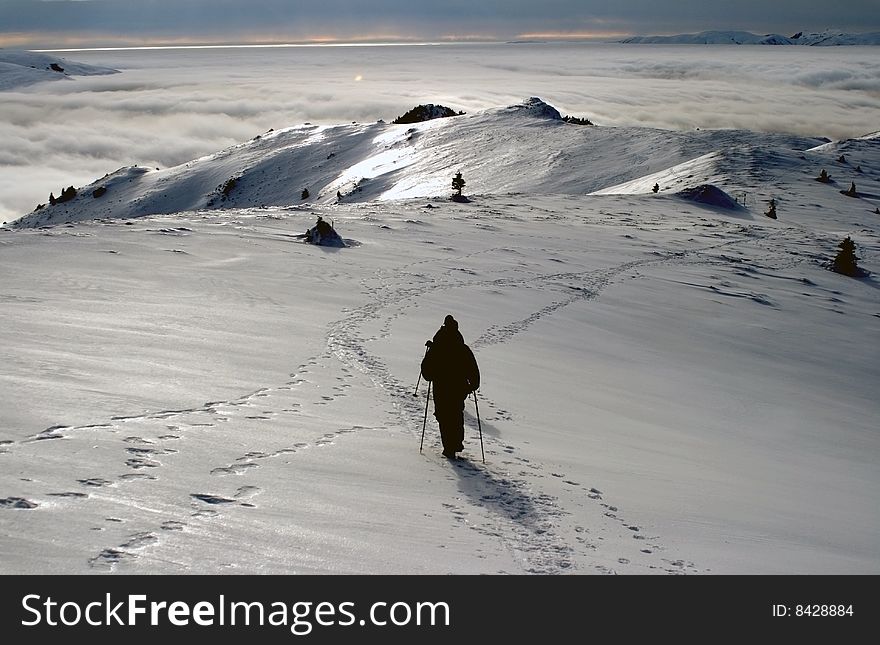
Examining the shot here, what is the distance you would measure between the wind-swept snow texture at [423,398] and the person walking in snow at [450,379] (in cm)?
28

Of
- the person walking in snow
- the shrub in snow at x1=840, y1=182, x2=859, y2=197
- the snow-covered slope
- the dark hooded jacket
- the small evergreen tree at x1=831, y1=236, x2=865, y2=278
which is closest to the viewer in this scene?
the person walking in snow

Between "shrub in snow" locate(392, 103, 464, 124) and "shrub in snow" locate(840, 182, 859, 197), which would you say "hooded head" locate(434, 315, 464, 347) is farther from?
"shrub in snow" locate(392, 103, 464, 124)

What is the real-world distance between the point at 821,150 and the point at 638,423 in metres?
46.1

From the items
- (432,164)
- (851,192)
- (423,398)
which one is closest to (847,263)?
(851,192)

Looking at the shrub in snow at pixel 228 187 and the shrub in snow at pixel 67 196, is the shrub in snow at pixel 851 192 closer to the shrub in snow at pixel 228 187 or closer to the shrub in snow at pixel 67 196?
the shrub in snow at pixel 228 187

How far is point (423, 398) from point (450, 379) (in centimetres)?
178

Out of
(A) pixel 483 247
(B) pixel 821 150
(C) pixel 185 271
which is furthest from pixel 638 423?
(B) pixel 821 150

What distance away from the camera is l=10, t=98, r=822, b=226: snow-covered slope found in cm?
4438

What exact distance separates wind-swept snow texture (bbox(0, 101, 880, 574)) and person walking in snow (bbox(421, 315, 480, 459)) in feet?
0.91

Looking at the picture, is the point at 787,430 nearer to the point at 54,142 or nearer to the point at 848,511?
the point at 848,511

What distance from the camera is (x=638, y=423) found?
10.8m

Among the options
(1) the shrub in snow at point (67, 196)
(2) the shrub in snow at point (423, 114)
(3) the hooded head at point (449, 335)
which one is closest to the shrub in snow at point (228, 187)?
(1) the shrub in snow at point (67, 196)

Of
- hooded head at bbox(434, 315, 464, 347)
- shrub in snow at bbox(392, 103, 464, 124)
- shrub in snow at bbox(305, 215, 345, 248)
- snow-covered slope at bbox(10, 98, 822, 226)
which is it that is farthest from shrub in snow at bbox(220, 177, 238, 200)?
hooded head at bbox(434, 315, 464, 347)
